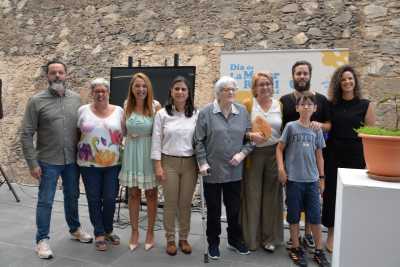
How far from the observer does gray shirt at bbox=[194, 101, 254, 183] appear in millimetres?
2525

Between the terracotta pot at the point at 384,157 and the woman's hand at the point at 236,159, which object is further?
the woman's hand at the point at 236,159

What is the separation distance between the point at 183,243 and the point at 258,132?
3.40 ft

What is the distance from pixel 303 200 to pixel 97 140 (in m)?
1.57

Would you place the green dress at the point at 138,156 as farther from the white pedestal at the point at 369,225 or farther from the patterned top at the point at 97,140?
the white pedestal at the point at 369,225

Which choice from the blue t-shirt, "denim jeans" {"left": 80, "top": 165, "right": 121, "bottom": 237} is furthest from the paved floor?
the blue t-shirt

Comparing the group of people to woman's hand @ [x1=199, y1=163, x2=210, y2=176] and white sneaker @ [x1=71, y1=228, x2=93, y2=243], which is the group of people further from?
white sneaker @ [x1=71, y1=228, x2=93, y2=243]

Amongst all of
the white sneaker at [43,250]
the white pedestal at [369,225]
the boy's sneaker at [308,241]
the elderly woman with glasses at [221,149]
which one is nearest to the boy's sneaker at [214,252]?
the elderly woman with glasses at [221,149]

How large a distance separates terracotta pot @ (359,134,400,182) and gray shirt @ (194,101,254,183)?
1101 millimetres

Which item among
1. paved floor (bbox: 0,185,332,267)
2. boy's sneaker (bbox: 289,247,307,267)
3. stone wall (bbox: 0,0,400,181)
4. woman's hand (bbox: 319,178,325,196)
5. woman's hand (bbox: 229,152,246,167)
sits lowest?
paved floor (bbox: 0,185,332,267)

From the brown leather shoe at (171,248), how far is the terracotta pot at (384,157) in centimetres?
163

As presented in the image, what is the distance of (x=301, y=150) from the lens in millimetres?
2496

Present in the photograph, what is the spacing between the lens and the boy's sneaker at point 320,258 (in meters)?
2.47

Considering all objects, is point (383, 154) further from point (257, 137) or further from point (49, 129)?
point (49, 129)

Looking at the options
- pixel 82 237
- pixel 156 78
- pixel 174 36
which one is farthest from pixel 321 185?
pixel 174 36
